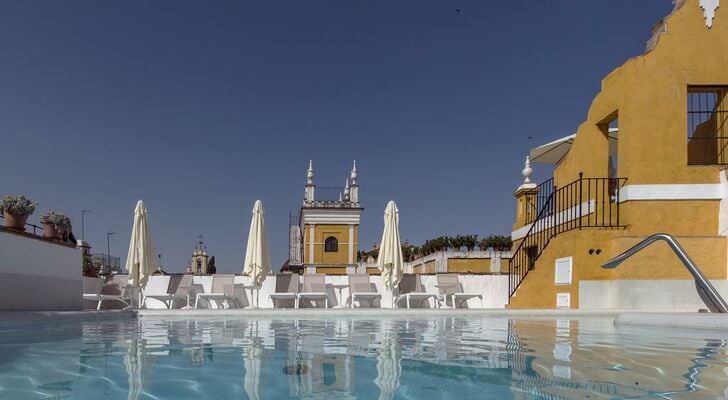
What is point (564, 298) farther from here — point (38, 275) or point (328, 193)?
point (328, 193)

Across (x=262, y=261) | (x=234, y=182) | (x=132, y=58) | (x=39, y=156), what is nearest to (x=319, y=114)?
(x=234, y=182)

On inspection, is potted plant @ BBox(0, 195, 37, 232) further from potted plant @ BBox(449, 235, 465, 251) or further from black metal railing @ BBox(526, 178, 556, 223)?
potted plant @ BBox(449, 235, 465, 251)

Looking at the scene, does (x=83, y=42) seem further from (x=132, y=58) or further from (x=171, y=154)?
(x=171, y=154)

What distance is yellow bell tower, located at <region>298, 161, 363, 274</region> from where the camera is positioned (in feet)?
159

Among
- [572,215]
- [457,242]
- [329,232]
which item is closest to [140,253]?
[572,215]

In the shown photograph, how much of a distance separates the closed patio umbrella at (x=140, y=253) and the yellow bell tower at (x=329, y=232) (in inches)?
1458

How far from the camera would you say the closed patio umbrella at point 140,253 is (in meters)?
10.9

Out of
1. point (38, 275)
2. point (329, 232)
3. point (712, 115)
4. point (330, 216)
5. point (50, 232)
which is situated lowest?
point (38, 275)

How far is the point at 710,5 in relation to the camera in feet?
36.5

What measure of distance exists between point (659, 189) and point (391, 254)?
5.49 metres

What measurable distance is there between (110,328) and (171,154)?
20792 millimetres

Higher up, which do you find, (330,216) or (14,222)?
(330,216)

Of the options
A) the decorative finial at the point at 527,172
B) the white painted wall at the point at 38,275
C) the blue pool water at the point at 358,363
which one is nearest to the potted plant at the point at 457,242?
the decorative finial at the point at 527,172

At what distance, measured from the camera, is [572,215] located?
13.0 meters
